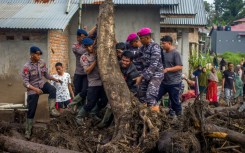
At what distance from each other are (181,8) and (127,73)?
7.21 meters

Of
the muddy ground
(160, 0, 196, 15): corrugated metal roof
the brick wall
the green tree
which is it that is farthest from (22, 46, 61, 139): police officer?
the green tree

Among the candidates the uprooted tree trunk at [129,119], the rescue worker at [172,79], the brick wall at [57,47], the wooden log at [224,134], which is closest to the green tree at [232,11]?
the brick wall at [57,47]

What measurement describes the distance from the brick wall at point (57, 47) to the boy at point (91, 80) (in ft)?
14.5

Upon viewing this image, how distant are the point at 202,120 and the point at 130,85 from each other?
6.15ft

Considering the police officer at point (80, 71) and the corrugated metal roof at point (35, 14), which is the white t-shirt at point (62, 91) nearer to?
the police officer at point (80, 71)

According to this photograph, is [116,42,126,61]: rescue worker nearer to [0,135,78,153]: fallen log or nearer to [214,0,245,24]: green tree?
[0,135,78,153]: fallen log

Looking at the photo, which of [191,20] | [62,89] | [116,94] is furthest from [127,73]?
[191,20]

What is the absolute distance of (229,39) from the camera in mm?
41562

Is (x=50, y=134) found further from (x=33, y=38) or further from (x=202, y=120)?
(x=33, y=38)

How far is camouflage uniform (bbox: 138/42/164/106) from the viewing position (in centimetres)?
678

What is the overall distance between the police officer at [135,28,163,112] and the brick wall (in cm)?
487

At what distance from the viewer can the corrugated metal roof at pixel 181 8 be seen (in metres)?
12.9

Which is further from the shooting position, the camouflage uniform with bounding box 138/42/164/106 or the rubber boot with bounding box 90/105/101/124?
the rubber boot with bounding box 90/105/101/124

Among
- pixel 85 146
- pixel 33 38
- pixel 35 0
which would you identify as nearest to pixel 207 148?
pixel 85 146
